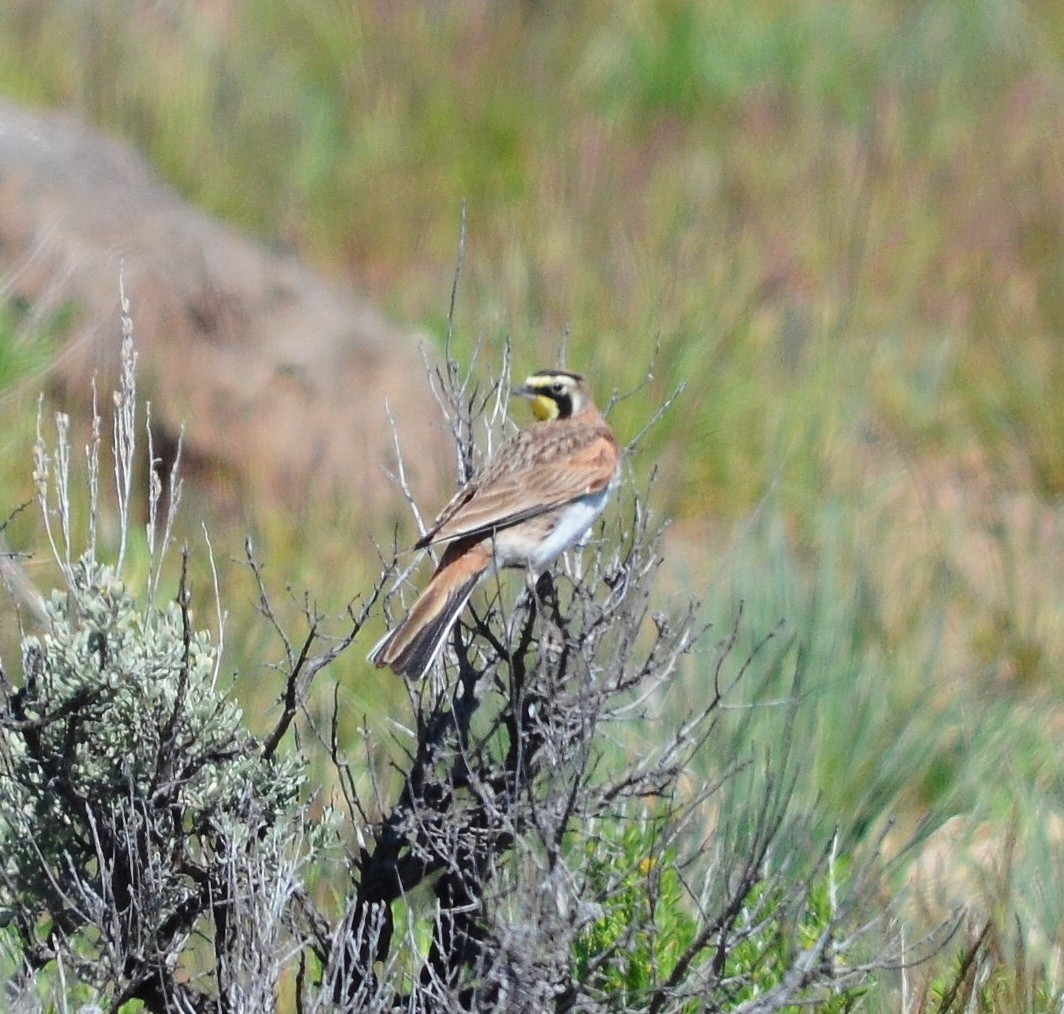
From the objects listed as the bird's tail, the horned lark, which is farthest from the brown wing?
the bird's tail

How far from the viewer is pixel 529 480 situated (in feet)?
15.3

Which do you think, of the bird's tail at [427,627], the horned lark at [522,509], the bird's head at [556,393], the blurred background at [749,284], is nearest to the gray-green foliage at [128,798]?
the bird's tail at [427,627]

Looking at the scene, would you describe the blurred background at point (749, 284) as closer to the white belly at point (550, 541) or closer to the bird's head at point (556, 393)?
the bird's head at point (556, 393)

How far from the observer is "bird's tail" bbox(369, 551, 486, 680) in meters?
4.00

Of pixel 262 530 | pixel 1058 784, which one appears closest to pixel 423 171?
pixel 262 530

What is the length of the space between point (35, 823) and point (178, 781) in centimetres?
40

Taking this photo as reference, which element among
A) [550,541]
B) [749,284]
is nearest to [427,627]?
[550,541]

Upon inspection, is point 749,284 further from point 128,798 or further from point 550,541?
point 128,798

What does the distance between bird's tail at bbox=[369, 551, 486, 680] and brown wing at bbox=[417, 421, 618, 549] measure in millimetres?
105

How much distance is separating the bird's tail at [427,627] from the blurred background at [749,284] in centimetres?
94

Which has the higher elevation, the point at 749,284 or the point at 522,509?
the point at 522,509

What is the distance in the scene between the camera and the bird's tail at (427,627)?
4.00 metres

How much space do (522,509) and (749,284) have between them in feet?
16.6

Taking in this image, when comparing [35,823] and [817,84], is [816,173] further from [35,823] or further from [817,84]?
[35,823]
